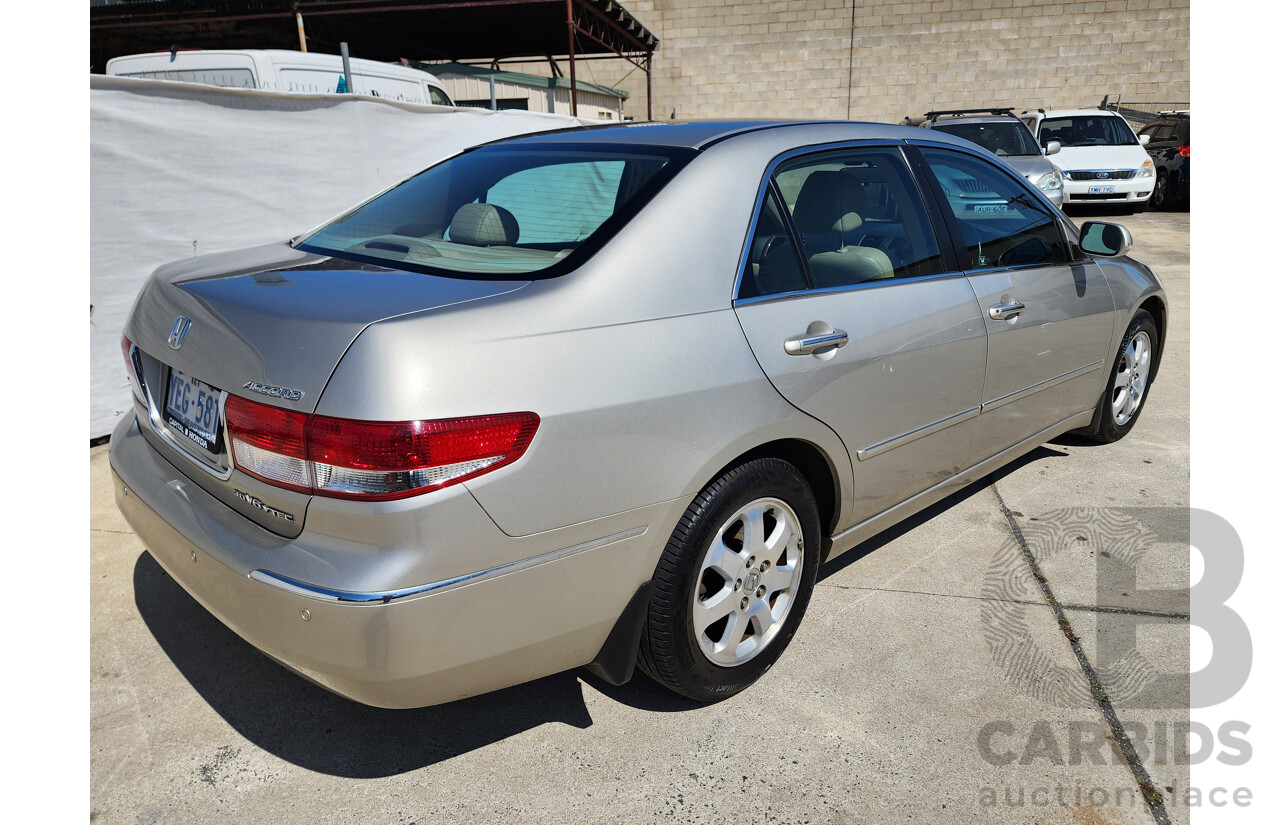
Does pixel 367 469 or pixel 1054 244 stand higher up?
pixel 1054 244

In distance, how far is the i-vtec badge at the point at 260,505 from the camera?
1.88m

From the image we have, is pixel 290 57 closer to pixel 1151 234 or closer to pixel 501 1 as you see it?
pixel 501 1

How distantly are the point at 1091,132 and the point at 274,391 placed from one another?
1595cm

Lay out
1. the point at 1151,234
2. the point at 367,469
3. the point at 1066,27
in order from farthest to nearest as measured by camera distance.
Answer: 1. the point at 1066,27
2. the point at 1151,234
3. the point at 367,469

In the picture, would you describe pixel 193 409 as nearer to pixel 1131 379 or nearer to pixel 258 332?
pixel 258 332

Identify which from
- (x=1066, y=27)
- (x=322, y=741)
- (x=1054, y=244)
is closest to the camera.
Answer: (x=322, y=741)

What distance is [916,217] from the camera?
298cm

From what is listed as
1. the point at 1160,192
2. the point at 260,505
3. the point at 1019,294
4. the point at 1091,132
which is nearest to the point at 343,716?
the point at 260,505

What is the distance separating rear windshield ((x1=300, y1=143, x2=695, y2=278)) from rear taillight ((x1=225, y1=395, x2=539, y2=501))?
46 centimetres

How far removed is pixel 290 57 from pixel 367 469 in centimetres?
799

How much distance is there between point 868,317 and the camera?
8.56 ft

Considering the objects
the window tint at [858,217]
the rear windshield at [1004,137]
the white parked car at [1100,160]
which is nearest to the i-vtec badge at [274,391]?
the window tint at [858,217]

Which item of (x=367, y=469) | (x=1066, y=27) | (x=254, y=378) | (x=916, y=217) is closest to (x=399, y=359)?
(x=367, y=469)

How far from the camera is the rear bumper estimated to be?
179 cm
